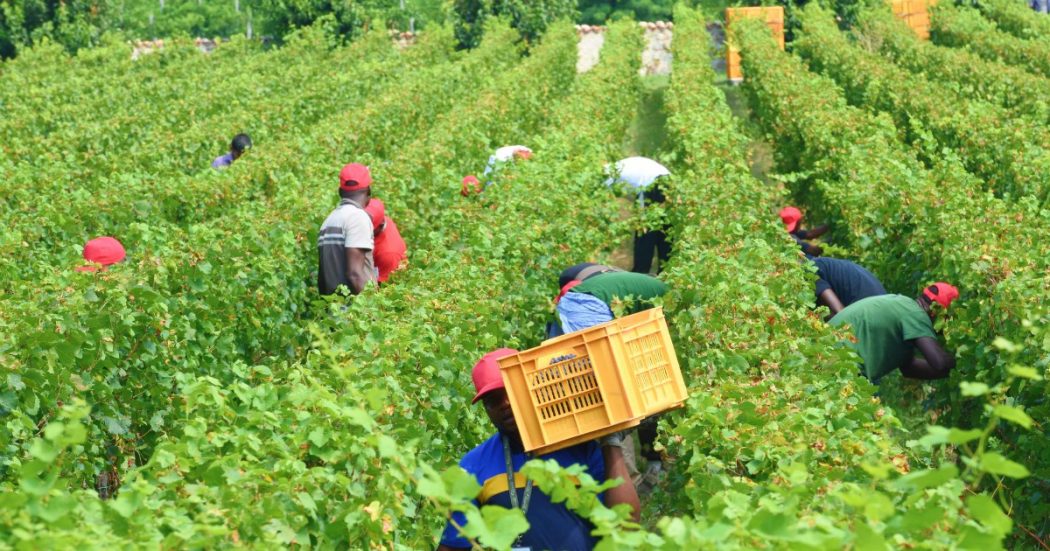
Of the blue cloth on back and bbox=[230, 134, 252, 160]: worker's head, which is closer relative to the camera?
the blue cloth on back

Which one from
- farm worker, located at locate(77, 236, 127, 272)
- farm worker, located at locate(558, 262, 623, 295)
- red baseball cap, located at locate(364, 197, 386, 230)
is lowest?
farm worker, located at locate(558, 262, 623, 295)

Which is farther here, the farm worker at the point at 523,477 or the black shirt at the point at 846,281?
the black shirt at the point at 846,281

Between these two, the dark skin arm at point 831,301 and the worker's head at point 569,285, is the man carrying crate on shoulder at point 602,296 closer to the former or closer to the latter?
the worker's head at point 569,285

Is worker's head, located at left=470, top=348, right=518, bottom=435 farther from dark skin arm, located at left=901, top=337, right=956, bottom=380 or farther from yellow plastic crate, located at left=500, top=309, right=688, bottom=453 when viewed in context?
dark skin arm, located at left=901, top=337, right=956, bottom=380

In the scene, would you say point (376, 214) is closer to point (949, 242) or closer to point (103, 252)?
point (103, 252)

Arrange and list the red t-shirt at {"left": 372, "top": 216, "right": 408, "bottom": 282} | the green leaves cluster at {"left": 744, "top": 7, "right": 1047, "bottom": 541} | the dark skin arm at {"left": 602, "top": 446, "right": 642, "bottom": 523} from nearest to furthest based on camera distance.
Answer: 1. the dark skin arm at {"left": 602, "top": 446, "right": 642, "bottom": 523}
2. the green leaves cluster at {"left": 744, "top": 7, "right": 1047, "bottom": 541}
3. the red t-shirt at {"left": 372, "top": 216, "right": 408, "bottom": 282}

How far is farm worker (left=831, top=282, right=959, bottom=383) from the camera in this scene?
7.18m

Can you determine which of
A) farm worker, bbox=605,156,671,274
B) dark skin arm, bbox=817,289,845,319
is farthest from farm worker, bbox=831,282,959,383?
farm worker, bbox=605,156,671,274

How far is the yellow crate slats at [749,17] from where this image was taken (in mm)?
29531

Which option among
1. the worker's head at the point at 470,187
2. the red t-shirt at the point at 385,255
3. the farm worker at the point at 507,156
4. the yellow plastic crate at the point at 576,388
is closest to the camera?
the yellow plastic crate at the point at 576,388

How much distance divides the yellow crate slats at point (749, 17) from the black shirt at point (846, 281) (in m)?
21.7

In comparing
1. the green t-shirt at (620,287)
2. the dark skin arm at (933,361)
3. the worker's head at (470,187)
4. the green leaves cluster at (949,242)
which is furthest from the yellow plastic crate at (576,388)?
the worker's head at (470,187)

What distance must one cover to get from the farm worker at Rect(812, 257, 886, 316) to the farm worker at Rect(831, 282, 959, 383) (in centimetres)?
65

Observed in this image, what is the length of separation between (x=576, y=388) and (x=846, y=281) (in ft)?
13.1
